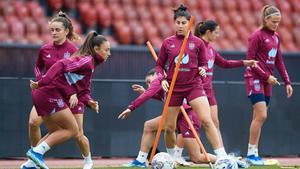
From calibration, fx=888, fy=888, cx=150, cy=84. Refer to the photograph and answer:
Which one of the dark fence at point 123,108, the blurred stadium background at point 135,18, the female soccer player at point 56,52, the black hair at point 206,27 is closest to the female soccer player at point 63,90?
the female soccer player at point 56,52

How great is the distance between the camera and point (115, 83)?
14.7 meters

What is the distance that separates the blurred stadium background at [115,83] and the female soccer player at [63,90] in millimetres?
3337

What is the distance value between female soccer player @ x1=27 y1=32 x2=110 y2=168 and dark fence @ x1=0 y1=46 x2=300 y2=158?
3319 millimetres

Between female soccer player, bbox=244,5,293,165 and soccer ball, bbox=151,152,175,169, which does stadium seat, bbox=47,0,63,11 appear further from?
soccer ball, bbox=151,152,175,169

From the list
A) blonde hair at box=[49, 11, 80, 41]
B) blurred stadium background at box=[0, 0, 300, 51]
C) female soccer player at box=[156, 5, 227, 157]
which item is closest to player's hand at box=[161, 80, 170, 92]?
female soccer player at box=[156, 5, 227, 157]

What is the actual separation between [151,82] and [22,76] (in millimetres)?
3014

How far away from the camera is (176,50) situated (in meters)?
11.3

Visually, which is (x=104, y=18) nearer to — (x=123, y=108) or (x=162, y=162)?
(x=123, y=108)

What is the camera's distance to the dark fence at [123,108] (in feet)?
46.5

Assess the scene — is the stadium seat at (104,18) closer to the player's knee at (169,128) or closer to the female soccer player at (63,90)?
the player's knee at (169,128)

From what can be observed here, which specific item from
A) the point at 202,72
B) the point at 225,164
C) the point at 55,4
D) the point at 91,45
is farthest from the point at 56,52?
the point at 55,4

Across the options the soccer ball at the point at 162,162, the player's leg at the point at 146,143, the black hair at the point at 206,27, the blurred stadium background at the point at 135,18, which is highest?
the black hair at the point at 206,27

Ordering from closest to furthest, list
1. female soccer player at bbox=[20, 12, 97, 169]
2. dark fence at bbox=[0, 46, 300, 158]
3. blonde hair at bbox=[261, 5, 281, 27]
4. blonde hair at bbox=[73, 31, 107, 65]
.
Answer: blonde hair at bbox=[73, 31, 107, 65], female soccer player at bbox=[20, 12, 97, 169], blonde hair at bbox=[261, 5, 281, 27], dark fence at bbox=[0, 46, 300, 158]

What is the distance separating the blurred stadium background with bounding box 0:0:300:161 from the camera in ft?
46.6
